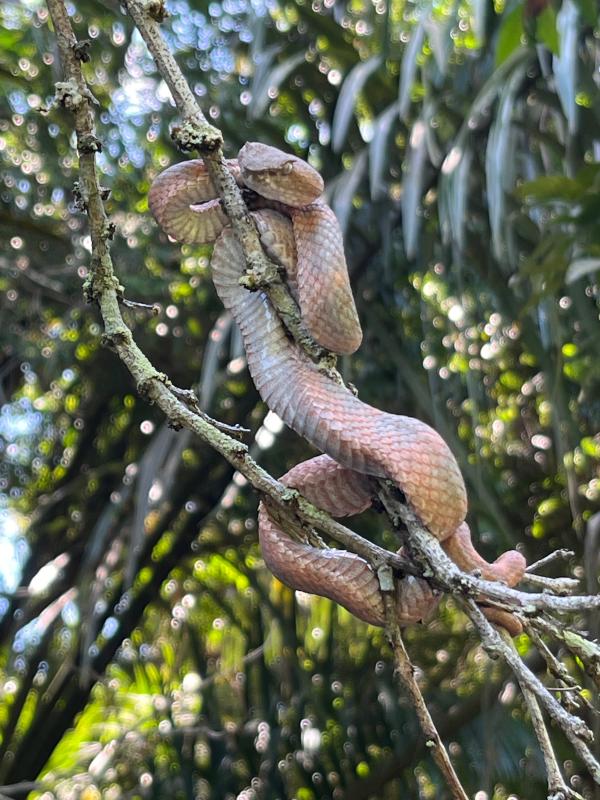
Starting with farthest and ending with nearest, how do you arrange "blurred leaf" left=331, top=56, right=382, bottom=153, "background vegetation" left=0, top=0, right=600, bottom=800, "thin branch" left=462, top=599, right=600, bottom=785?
"background vegetation" left=0, top=0, right=600, bottom=800
"blurred leaf" left=331, top=56, right=382, bottom=153
"thin branch" left=462, top=599, right=600, bottom=785

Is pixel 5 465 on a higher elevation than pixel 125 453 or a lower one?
lower

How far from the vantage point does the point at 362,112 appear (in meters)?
2.67

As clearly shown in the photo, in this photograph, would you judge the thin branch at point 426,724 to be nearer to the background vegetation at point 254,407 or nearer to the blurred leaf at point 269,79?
the background vegetation at point 254,407

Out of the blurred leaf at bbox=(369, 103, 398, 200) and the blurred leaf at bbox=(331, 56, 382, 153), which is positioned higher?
the blurred leaf at bbox=(331, 56, 382, 153)

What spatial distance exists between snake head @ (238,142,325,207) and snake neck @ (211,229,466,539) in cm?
9

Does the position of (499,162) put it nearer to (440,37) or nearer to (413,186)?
(413,186)

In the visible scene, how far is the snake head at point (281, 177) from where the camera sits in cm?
87

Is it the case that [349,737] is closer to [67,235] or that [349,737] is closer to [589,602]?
[67,235]

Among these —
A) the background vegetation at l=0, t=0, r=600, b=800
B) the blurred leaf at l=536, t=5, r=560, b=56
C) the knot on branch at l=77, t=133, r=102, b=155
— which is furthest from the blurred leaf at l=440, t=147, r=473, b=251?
the knot on branch at l=77, t=133, r=102, b=155

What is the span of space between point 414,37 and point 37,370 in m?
1.60

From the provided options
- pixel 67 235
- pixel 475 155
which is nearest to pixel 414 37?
pixel 475 155

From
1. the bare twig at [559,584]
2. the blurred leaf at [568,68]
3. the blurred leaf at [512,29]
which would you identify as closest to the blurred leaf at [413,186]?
the blurred leaf at [568,68]

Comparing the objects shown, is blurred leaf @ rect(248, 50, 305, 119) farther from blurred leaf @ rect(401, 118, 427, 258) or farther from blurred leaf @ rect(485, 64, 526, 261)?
blurred leaf @ rect(485, 64, 526, 261)

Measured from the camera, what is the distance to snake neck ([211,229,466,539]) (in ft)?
2.48
